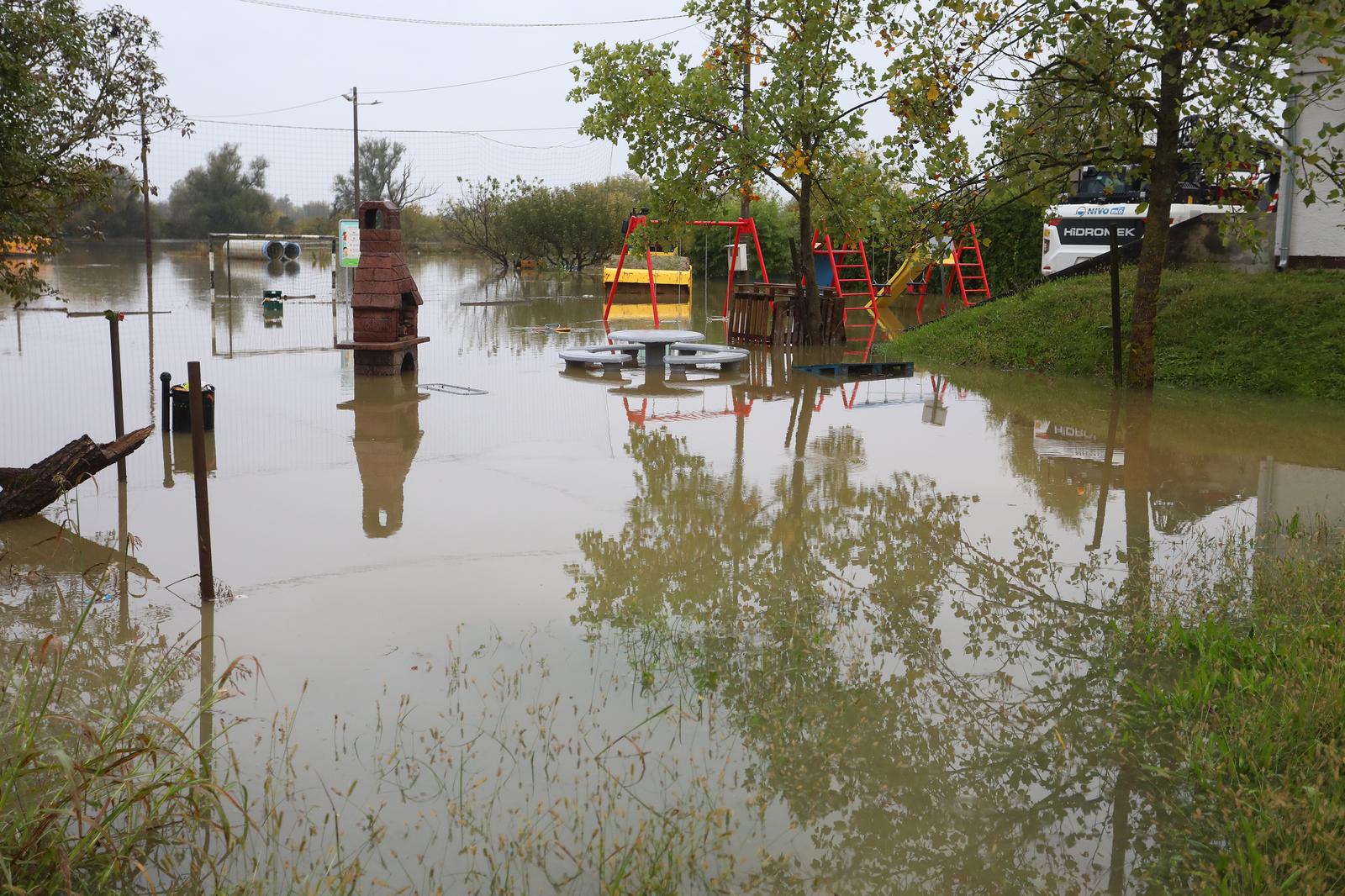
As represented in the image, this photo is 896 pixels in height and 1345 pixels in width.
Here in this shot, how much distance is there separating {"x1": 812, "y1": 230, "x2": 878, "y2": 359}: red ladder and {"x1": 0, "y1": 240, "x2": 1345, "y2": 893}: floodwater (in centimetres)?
669

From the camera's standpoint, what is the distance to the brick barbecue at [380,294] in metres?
13.5

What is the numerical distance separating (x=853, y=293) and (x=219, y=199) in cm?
2999

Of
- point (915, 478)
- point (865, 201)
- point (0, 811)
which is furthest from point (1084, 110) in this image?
point (0, 811)

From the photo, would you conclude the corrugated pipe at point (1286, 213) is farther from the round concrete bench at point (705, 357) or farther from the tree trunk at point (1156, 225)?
the round concrete bench at point (705, 357)

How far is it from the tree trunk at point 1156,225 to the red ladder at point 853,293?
4.76 meters

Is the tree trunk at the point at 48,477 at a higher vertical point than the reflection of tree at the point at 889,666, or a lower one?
higher

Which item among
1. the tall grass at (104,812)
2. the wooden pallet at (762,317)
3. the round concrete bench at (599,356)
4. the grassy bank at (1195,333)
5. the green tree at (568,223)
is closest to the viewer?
the tall grass at (104,812)

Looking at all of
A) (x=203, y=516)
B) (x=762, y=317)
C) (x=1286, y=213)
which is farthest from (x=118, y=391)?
(x=1286, y=213)

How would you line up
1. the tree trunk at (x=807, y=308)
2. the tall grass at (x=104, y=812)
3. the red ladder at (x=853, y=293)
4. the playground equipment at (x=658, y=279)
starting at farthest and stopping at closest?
1. the playground equipment at (x=658, y=279)
2. the red ladder at (x=853, y=293)
3. the tree trunk at (x=807, y=308)
4. the tall grass at (x=104, y=812)

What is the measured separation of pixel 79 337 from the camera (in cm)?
1725

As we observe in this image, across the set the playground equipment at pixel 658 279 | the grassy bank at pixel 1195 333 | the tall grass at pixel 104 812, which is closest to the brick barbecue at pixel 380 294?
the grassy bank at pixel 1195 333

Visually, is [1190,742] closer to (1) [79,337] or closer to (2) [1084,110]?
(2) [1084,110]

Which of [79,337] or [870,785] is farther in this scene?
[79,337]

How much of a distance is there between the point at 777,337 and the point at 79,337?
10.1m
